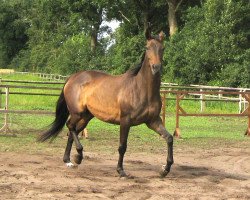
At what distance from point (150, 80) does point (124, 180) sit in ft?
5.16

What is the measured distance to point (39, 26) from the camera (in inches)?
3054

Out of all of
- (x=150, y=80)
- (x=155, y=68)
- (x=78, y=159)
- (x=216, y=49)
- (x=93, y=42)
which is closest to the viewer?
(x=155, y=68)

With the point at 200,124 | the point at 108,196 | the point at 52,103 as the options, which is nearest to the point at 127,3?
the point at 52,103

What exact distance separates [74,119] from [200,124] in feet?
34.1

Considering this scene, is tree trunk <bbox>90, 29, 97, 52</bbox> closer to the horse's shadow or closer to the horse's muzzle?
the horse's shadow

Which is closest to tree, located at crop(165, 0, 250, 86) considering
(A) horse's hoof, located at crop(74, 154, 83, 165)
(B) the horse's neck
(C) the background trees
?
(C) the background trees

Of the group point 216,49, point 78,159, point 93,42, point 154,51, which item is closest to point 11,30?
point 93,42

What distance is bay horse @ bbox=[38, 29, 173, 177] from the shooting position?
868 cm

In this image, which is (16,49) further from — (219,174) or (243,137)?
(219,174)

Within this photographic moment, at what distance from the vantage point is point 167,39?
39469 mm

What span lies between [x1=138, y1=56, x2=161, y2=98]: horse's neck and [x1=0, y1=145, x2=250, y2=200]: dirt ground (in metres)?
1.33

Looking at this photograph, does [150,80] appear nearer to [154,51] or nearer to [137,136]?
[154,51]

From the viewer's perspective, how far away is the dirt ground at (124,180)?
7391 mm

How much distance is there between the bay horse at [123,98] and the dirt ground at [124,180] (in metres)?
0.41
